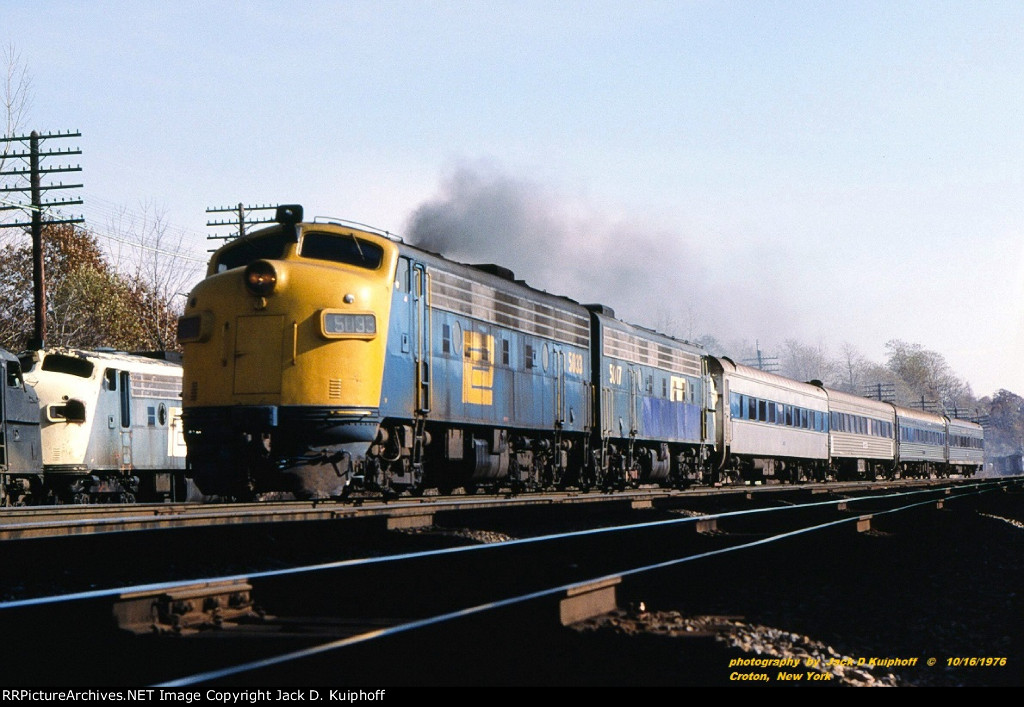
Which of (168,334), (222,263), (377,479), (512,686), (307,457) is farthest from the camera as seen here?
(168,334)

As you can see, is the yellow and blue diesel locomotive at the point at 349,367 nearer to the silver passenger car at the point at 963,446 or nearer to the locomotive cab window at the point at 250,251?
the locomotive cab window at the point at 250,251

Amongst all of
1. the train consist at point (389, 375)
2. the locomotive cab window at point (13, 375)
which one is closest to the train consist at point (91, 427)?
the locomotive cab window at point (13, 375)

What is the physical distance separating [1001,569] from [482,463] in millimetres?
8991

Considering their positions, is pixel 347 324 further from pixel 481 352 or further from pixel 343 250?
pixel 481 352

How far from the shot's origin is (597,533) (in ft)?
35.4

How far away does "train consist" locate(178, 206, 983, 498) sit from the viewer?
13.9 m

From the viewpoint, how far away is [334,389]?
1393 cm

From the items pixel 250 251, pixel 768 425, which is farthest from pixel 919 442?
pixel 250 251

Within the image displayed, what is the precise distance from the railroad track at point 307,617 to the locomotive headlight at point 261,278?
6278 millimetres

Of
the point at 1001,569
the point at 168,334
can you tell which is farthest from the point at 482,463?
the point at 168,334

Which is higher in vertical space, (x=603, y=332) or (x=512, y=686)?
(x=603, y=332)

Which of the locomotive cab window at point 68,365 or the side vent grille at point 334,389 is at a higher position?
the locomotive cab window at point 68,365

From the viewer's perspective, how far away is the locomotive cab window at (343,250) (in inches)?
584

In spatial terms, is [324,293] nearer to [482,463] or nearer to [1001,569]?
[482,463]
